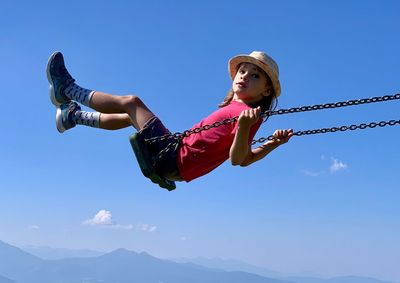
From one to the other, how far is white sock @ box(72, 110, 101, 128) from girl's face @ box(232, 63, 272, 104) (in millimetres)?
1744

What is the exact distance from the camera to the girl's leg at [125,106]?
5000 mm

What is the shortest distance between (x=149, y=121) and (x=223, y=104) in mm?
837

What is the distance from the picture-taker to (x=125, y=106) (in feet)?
16.5

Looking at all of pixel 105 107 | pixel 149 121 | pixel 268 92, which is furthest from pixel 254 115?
pixel 105 107

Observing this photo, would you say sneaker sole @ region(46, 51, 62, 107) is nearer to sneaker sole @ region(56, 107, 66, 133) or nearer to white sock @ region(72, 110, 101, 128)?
sneaker sole @ region(56, 107, 66, 133)

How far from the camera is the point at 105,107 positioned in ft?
16.7

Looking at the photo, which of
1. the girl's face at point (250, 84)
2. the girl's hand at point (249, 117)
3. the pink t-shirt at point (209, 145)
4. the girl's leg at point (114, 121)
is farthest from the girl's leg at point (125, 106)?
the girl's hand at point (249, 117)

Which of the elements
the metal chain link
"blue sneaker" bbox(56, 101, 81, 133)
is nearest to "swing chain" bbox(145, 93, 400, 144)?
the metal chain link

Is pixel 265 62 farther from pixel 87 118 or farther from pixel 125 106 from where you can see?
pixel 87 118

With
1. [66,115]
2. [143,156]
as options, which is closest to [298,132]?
[143,156]

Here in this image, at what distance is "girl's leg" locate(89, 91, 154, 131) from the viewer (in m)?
5.00

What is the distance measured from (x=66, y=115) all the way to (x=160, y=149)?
5.04ft

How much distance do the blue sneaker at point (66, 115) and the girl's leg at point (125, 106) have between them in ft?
2.29

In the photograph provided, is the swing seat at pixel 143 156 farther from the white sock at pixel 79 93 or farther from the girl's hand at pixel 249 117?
the girl's hand at pixel 249 117
